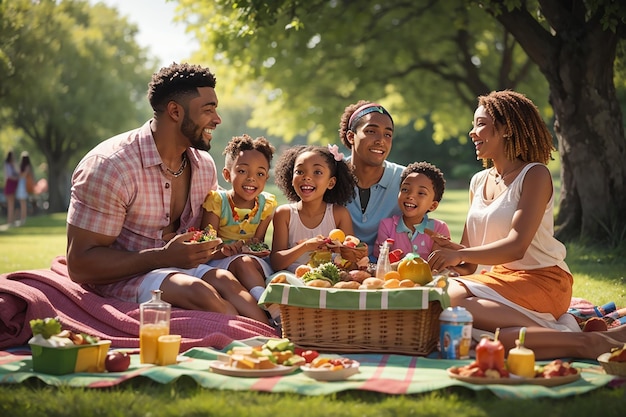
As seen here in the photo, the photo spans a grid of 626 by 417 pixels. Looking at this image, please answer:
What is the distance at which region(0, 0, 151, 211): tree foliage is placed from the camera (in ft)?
93.6

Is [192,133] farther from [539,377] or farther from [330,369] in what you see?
[539,377]

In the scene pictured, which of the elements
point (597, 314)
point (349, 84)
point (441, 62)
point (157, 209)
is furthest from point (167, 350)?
point (349, 84)

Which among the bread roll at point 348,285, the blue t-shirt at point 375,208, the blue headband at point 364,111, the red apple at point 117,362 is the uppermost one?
the blue headband at point 364,111

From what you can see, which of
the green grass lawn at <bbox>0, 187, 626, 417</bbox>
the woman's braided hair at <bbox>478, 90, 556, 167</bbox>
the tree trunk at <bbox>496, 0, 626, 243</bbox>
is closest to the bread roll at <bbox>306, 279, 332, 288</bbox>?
the green grass lawn at <bbox>0, 187, 626, 417</bbox>

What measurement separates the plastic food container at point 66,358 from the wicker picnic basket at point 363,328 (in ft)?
4.10

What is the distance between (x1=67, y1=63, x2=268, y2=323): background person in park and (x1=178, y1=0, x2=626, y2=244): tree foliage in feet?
17.7

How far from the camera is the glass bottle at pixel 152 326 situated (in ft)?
15.6

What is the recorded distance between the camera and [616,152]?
36.9 ft

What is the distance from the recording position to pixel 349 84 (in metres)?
23.4

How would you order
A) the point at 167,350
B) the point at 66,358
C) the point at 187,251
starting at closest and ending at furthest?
the point at 66,358
the point at 167,350
the point at 187,251

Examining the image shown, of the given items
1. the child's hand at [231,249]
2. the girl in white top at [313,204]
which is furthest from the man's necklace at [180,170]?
the girl in white top at [313,204]

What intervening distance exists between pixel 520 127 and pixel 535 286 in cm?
106

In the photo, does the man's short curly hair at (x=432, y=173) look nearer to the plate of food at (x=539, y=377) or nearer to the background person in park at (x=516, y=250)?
the background person in park at (x=516, y=250)

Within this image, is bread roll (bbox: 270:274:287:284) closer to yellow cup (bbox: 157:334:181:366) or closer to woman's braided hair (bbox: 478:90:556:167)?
yellow cup (bbox: 157:334:181:366)
